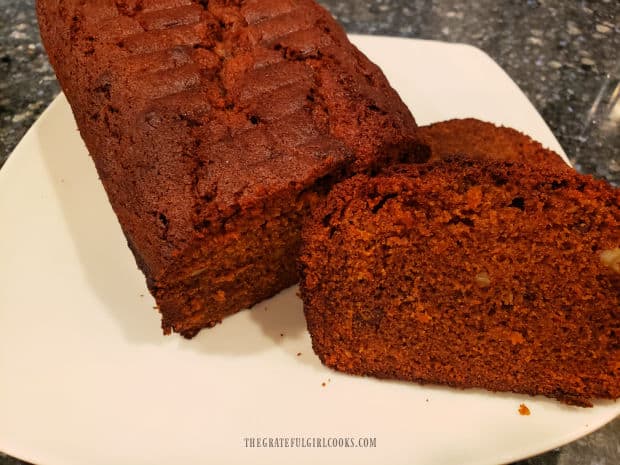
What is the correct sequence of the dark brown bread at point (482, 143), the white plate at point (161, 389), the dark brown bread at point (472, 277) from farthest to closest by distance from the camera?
the dark brown bread at point (482, 143), the white plate at point (161, 389), the dark brown bread at point (472, 277)

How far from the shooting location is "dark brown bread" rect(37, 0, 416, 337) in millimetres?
1744

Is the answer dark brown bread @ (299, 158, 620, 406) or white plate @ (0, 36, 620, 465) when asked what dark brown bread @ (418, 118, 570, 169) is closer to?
dark brown bread @ (299, 158, 620, 406)

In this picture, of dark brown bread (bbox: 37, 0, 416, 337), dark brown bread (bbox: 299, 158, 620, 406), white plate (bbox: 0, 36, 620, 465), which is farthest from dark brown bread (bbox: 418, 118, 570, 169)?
white plate (bbox: 0, 36, 620, 465)

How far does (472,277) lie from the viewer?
1739mm

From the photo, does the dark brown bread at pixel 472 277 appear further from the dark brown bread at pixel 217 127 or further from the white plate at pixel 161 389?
the dark brown bread at pixel 217 127

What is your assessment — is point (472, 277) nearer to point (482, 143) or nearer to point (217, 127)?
point (482, 143)

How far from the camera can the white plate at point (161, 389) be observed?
176 centimetres

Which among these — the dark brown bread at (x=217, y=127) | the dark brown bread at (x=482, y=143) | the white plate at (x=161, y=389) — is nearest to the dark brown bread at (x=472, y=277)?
the white plate at (x=161, y=389)

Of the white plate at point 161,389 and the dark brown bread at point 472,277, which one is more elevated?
the dark brown bread at point 472,277

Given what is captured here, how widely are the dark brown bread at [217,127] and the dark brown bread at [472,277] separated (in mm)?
224

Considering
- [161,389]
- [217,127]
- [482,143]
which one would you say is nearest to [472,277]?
[482,143]

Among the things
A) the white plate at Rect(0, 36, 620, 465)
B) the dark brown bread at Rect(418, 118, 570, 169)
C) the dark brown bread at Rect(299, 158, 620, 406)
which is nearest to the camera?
the dark brown bread at Rect(299, 158, 620, 406)

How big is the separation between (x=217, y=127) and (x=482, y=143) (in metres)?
1.04

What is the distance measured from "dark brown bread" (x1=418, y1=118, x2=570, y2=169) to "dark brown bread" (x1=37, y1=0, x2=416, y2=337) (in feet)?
0.79
